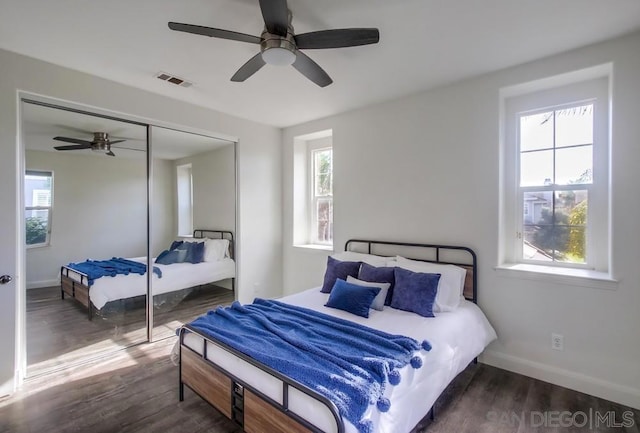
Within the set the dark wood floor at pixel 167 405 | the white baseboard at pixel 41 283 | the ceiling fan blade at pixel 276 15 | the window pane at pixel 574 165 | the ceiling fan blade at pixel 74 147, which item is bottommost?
the dark wood floor at pixel 167 405

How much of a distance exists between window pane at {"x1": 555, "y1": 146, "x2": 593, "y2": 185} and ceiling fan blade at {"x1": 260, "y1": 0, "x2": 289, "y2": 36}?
→ 8.39 ft

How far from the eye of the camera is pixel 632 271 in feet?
7.47

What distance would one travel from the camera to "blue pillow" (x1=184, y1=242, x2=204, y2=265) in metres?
3.79

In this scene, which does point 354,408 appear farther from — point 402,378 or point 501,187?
point 501,187

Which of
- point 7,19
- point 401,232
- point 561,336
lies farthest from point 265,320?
point 7,19

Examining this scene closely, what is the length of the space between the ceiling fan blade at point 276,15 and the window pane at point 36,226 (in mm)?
2561

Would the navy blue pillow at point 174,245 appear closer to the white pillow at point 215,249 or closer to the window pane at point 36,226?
the white pillow at point 215,249

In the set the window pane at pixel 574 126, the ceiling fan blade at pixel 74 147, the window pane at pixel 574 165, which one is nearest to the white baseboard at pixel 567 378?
the window pane at pixel 574 165

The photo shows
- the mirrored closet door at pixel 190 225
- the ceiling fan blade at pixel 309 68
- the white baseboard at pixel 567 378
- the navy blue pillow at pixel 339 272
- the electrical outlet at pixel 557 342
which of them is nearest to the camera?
the ceiling fan blade at pixel 309 68

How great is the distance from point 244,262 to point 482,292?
2.89m

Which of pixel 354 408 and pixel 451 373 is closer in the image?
pixel 354 408

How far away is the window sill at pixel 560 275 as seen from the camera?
2.38 m

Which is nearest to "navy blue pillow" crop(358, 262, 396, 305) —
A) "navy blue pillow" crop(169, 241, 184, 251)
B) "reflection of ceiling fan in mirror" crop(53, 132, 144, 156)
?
"navy blue pillow" crop(169, 241, 184, 251)

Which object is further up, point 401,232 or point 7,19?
point 7,19
